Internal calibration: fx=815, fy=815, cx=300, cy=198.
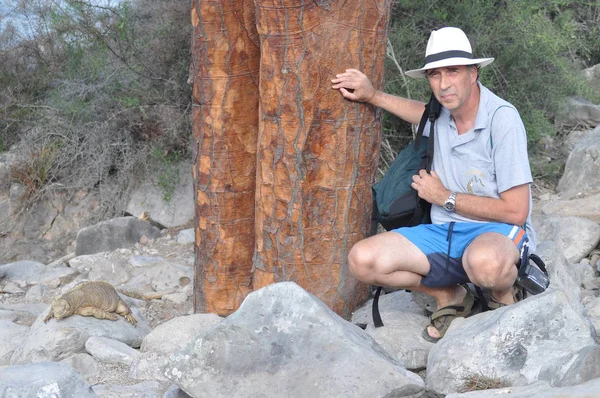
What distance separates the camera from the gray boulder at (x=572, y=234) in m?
6.23

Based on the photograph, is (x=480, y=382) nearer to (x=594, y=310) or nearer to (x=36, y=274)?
(x=594, y=310)

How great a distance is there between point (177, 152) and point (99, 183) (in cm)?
105

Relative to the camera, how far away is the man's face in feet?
13.8

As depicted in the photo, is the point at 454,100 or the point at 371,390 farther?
the point at 454,100

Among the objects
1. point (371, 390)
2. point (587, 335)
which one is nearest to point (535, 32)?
point (587, 335)

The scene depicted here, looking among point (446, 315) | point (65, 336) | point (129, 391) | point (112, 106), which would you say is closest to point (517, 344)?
point (446, 315)

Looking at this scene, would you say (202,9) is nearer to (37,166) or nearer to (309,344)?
(309,344)

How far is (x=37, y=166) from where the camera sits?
9445 millimetres

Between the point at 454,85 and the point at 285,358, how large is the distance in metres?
1.69

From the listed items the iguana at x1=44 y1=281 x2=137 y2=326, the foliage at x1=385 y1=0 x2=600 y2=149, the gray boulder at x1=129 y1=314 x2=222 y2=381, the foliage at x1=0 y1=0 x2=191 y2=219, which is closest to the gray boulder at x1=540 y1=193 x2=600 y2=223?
the foliage at x1=385 y1=0 x2=600 y2=149

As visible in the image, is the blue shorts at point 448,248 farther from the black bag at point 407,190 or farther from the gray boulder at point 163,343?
the gray boulder at point 163,343

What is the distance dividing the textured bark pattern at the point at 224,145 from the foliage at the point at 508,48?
337cm

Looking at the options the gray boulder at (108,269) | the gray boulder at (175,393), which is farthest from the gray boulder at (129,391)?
the gray boulder at (108,269)

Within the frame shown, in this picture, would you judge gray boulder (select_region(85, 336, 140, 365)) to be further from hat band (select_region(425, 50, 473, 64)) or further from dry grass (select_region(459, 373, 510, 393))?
hat band (select_region(425, 50, 473, 64))
